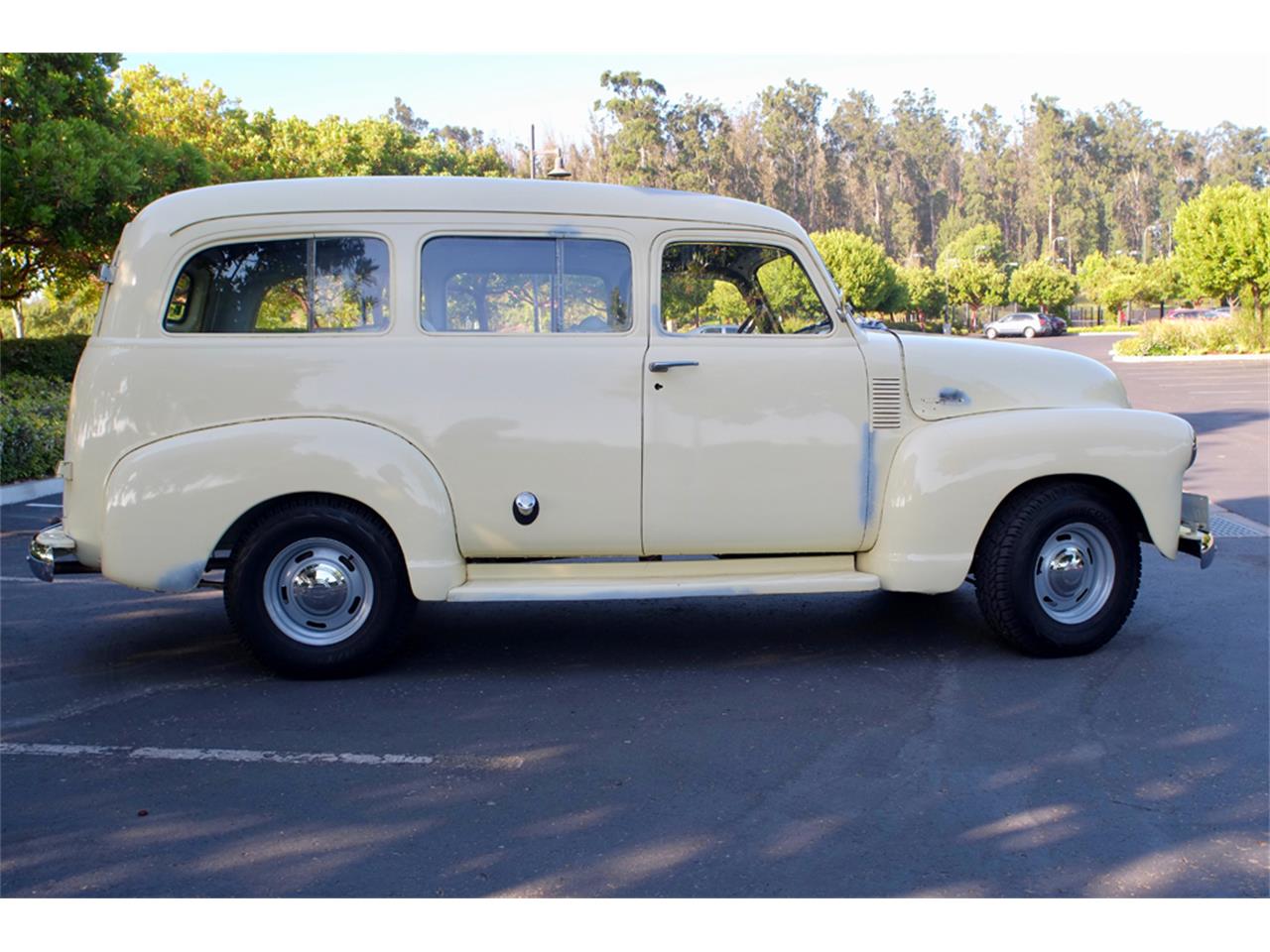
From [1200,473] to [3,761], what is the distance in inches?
463

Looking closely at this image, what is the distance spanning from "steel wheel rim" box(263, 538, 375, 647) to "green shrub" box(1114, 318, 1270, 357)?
37.1m

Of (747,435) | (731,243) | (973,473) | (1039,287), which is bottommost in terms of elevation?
(973,473)

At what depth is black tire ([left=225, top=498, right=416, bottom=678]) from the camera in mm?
5961

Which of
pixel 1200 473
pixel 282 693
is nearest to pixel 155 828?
pixel 282 693

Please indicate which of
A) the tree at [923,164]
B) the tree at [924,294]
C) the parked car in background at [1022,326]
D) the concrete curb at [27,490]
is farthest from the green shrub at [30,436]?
the tree at [923,164]

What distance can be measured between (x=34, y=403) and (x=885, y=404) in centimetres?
1215

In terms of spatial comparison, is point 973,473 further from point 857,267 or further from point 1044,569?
point 857,267

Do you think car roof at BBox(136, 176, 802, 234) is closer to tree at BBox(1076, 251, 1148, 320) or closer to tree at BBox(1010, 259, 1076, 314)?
tree at BBox(1010, 259, 1076, 314)

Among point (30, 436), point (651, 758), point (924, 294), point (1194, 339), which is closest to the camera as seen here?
point (651, 758)

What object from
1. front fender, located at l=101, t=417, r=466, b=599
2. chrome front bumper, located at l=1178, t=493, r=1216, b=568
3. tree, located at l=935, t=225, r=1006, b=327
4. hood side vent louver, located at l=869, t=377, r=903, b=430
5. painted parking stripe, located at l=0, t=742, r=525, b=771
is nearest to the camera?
painted parking stripe, located at l=0, t=742, r=525, b=771

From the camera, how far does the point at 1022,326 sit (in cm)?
6544

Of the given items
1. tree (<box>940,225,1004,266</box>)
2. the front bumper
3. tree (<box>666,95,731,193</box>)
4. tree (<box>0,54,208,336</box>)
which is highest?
tree (<box>666,95,731,193</box>)

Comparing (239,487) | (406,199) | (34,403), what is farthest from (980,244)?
(239,487)

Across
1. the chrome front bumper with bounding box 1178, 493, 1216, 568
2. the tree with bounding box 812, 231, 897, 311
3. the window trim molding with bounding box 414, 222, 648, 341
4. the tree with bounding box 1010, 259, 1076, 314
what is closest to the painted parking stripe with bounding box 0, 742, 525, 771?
the window trim molding with bounding box 414, 222, 648, 341
